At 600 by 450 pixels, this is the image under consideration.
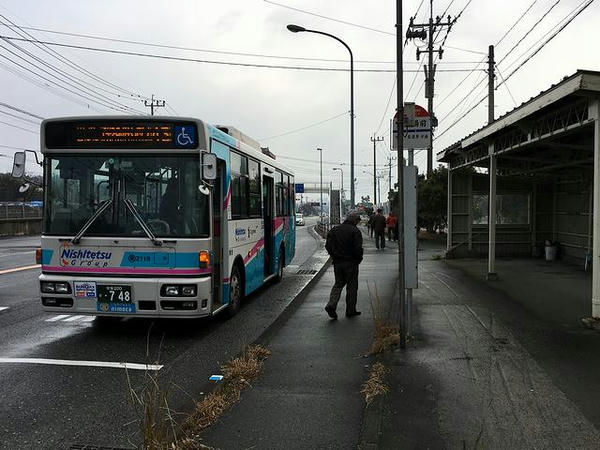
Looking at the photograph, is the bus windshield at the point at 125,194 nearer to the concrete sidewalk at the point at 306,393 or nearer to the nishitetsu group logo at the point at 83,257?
the nishitetsu group logo at the point at 83,257

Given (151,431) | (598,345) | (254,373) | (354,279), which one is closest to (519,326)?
(598,345)

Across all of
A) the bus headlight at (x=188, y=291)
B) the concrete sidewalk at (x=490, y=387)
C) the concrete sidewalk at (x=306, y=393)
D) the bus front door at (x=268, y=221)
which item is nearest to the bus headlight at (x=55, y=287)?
the bus headlight at (x=188, y=291)

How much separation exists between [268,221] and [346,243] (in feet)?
12.1

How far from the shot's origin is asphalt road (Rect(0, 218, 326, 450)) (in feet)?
14.0

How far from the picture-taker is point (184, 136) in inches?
278

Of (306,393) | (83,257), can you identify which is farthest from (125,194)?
(306,393)

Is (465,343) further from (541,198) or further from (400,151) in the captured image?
(541,198)

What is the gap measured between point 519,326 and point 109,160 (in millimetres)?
6226

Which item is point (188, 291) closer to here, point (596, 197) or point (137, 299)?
point (137, 299)

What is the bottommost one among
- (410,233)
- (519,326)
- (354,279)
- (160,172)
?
(519,326)

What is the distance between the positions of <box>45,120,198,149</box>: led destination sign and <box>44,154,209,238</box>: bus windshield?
0.52 ft

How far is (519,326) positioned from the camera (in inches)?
309

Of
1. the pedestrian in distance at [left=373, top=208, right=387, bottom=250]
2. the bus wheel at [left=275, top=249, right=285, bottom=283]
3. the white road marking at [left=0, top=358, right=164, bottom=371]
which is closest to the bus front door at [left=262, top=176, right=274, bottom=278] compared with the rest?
the bus wheel at [left=275, top=249, right=285, bottom=283]

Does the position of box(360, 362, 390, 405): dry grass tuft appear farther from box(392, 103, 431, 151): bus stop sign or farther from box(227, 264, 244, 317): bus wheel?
box(227, 264, 244, 317): bus wheel
